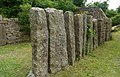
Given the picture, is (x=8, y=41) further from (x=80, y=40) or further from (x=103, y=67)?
(x=103, y=67)

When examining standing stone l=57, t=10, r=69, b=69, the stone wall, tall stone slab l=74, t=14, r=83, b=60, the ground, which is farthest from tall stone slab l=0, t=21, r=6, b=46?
standing stone l=57, t=10, r=69, b=69

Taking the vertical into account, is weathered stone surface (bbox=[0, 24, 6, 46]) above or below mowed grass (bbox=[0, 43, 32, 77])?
above

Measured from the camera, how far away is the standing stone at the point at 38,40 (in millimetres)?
5172

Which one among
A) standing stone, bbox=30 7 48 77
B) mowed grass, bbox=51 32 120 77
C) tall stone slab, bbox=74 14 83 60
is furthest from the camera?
tall stone slab, bbox=74 14 83 60

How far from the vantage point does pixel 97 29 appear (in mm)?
11219

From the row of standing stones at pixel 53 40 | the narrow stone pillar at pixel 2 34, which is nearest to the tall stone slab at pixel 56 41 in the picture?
the row of standing stones at pixel 53 40

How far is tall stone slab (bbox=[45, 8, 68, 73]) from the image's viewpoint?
18.9ft

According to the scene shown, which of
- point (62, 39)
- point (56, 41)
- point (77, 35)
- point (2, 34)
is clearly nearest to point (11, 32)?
point (2, 34)

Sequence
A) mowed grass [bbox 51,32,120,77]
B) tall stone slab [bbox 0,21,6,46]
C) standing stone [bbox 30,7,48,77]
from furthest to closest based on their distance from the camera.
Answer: tall stone slab [bbox 0,21,6,46] < mowed grass [bbox 51,32,120,77] < standing stone [bbox 30,7,48,77]

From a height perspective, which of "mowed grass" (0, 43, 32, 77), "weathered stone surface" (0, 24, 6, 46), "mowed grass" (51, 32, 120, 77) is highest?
"weathered stone surface" (0, 24, 6, 46)

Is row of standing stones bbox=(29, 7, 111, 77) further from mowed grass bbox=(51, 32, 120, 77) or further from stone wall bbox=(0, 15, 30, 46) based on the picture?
stone wall bbox=(0, 15, 30, 46)

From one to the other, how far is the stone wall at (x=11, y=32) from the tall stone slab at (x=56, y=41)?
5786 millimetres

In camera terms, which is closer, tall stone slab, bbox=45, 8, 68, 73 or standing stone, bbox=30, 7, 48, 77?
standing stone, bbox=30, 7, 48, 77

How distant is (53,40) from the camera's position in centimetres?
585
